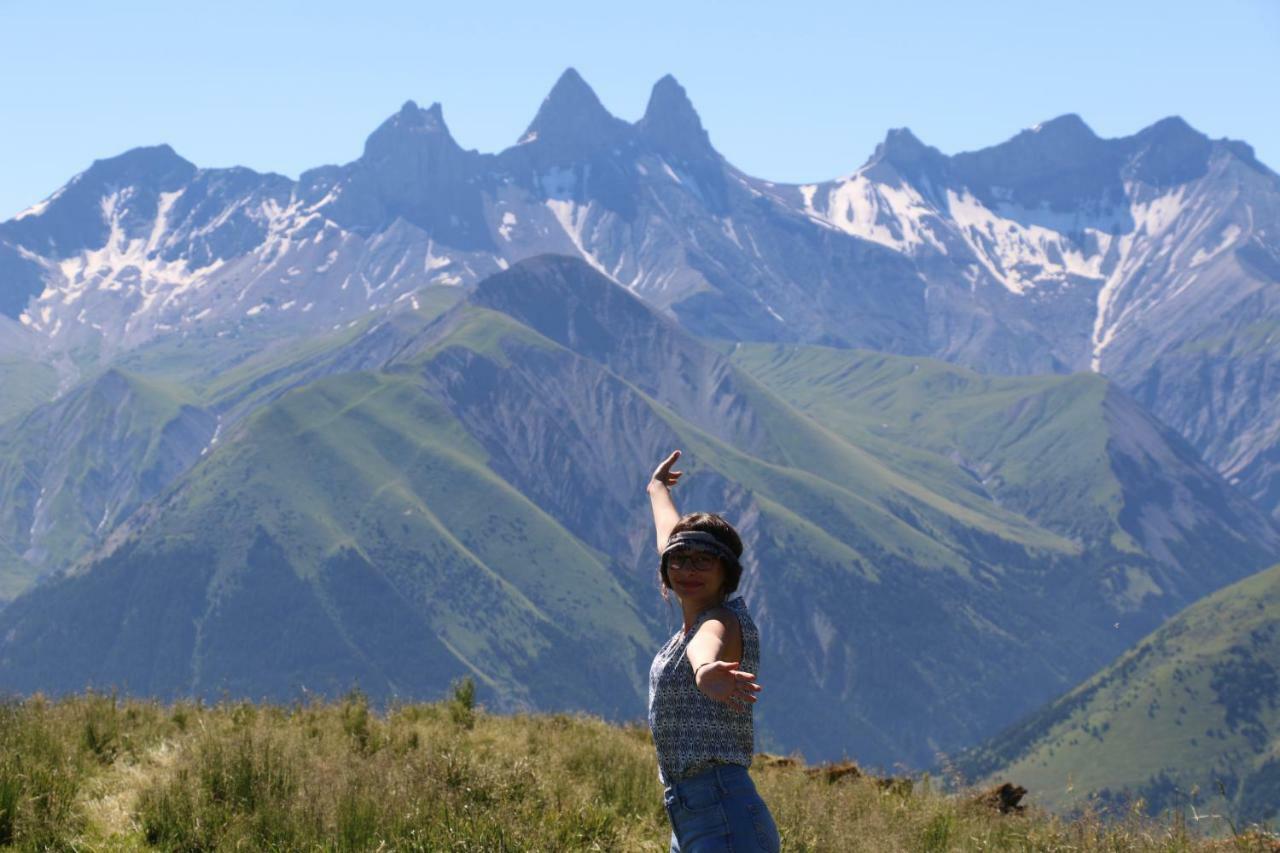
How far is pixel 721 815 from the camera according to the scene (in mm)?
7949

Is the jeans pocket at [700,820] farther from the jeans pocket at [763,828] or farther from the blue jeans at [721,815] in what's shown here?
the jeans pocket at [763,828]

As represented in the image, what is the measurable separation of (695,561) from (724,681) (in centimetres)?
132

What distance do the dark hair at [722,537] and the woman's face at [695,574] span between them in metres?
0.11

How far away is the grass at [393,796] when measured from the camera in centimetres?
1109

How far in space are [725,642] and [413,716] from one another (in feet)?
33.8

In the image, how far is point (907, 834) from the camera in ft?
42.1

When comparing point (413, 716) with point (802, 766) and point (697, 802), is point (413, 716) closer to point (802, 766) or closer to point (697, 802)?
point (802, 766)

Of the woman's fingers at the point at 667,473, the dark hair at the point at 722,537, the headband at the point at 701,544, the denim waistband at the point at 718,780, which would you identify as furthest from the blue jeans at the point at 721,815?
the woman's fingers at the point at 667,473

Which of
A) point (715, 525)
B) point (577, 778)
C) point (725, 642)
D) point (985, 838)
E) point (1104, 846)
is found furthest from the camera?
point (577, 778)

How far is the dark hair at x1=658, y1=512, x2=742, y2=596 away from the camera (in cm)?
842

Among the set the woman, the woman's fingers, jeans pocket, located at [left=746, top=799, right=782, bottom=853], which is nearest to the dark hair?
the woman

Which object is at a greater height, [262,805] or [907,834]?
[262,805]

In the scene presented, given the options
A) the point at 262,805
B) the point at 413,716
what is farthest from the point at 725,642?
the point at 413,716

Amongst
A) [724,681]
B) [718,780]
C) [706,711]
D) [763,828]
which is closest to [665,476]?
[706,711]
